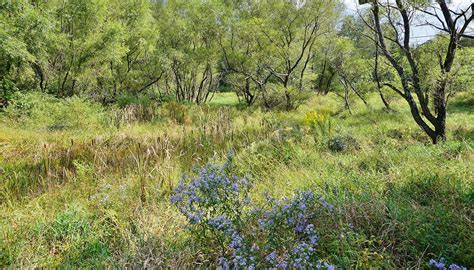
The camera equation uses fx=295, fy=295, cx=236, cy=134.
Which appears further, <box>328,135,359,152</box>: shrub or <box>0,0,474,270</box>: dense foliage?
<box>328,135,359,152</box>: shrub

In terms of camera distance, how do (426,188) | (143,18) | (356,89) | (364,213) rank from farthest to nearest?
(143,18) < (356,89) < (426,188) < (364,213)

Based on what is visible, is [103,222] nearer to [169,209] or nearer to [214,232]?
[169,209]

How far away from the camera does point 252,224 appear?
2658 millimetres

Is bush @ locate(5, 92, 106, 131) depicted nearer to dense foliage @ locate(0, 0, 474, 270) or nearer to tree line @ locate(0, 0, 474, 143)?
dense foliage @ locate(0, 0, 474, 270)

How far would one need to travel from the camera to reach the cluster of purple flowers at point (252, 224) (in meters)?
2.10

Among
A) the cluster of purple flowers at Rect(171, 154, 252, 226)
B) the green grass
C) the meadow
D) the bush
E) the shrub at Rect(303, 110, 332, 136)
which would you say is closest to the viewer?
the meadow

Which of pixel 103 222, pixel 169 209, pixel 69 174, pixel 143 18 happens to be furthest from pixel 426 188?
pixel 143 18

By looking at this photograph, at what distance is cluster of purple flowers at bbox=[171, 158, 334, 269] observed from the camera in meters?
2.10

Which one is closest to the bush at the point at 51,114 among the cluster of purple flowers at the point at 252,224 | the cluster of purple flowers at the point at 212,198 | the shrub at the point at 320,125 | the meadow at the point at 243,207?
the meadow at the point at 243,207

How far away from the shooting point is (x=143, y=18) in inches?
623

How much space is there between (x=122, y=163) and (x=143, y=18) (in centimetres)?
1302

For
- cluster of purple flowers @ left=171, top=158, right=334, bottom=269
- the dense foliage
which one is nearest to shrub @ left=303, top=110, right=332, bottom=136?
the dense foliage

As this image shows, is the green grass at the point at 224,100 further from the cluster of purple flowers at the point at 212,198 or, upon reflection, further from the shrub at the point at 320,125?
the cluster of purple flowers at the point at 212,198

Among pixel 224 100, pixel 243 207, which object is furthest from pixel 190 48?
pixel 243 207
